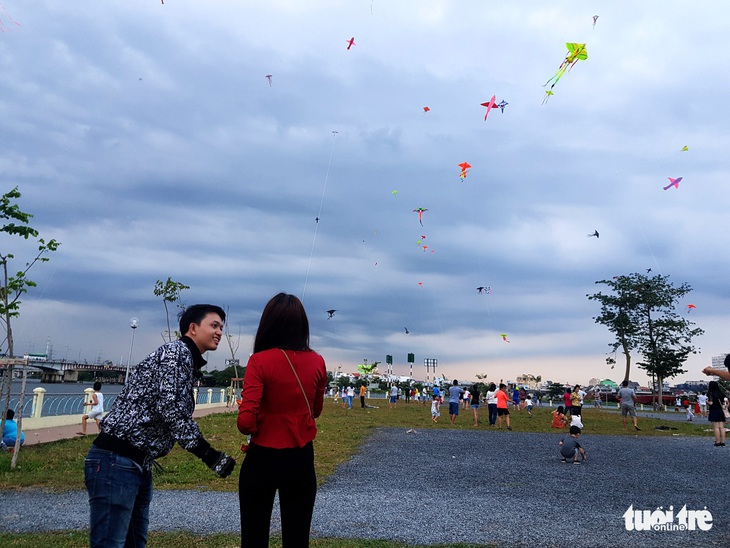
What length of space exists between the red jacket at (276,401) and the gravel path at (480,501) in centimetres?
302

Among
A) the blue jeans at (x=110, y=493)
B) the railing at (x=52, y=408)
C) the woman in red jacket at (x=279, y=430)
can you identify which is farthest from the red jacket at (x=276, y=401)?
the railing at (x=52, y=408)

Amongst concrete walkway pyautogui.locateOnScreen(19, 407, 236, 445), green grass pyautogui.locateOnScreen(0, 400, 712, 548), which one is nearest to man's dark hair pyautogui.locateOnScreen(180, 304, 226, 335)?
green grass pyautogui.locateOnScreen(0, 400, 712, 548)

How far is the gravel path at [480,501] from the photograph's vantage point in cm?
559

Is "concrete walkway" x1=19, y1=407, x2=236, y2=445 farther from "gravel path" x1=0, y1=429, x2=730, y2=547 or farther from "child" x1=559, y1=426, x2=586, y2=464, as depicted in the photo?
"child" x1=559, y1=426, x2=586, y2=464

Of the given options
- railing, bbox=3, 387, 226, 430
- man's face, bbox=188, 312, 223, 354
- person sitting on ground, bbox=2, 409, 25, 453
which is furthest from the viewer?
railing, bbox=3, 387, 226, 430

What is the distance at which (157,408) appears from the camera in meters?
2.70

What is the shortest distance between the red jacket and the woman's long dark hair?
2.4 inches

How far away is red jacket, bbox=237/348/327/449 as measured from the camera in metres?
2.88

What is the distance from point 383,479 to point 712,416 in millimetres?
10838

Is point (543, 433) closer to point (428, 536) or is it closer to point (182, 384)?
point (428, 536)

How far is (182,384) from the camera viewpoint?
2750 millimetres

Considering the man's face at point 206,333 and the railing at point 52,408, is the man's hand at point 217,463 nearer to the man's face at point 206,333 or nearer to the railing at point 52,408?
the man's face at point 206,333

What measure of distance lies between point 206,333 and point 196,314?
0.42 ft

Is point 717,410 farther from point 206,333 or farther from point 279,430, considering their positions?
point 206,333
